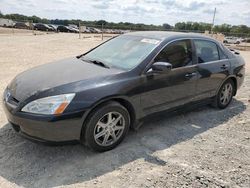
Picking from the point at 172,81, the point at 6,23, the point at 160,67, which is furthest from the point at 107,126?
the point at 6,23

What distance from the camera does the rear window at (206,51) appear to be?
4938 millimetres

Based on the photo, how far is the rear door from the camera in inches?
193

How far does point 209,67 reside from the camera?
16.6ft

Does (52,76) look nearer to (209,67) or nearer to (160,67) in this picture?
(160,67)

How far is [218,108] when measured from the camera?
5.67 metres

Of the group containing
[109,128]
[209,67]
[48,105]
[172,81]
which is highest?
[209,67]

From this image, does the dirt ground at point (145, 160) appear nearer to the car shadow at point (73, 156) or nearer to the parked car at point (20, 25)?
the car shadow at point (73, 156)

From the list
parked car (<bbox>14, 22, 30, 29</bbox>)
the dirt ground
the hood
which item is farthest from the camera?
parked car (<bbox>14, 22, 30, 29</bbox>)

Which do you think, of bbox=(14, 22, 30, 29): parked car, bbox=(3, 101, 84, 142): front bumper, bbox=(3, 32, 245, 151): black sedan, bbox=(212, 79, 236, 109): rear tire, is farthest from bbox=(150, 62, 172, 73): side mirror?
bbox=(14, 22, 30, 29): parked car

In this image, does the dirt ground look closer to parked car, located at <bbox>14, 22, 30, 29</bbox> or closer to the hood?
the hood

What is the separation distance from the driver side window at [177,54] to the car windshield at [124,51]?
0.19 m

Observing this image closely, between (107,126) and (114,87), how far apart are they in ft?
1.71

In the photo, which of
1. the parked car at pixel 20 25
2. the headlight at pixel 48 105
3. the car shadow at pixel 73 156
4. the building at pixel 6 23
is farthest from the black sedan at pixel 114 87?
the building at pixel 6 23

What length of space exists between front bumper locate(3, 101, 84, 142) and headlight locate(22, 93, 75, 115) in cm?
6
